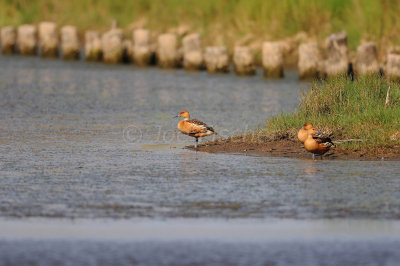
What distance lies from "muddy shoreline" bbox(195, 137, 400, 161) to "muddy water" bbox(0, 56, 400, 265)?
1.45 ft

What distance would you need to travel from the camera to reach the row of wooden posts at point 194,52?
97.2ft

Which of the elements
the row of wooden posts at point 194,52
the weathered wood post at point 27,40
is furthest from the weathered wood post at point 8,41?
the weathered wood post at point 27,40

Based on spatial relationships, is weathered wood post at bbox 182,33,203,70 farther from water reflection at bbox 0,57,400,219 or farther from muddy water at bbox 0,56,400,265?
muddy water at bbox 0,56,400,265

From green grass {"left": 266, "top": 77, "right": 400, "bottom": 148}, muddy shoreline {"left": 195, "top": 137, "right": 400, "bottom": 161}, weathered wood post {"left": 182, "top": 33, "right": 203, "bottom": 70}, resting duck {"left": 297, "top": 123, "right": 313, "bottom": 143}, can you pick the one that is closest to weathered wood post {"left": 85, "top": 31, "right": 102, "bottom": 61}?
weathered wood post {"left": 182, "top": 33, "right": 203, "bottom": 70}

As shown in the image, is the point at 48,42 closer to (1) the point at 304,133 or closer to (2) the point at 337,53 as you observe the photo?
(2) the point at 337,53

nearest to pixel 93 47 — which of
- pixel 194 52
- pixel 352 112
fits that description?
pixel 194 52

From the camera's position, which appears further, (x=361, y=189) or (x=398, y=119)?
(x=398, y=119)

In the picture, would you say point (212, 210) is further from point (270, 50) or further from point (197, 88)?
point (270, 50)

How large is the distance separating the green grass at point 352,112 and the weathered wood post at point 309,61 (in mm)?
12994

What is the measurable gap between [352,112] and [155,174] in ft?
16.2

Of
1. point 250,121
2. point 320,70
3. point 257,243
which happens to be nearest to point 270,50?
point 320,70

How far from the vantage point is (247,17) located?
125 feet

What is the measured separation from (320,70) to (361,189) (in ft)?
63.1

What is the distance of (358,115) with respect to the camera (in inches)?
633
